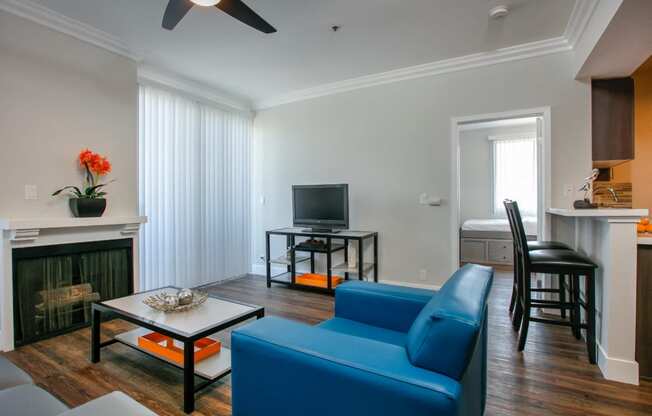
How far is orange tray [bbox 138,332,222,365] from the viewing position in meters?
2.04

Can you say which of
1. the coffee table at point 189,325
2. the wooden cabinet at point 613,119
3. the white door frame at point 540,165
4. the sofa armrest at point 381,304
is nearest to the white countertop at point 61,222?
the coffee table at point 189,325

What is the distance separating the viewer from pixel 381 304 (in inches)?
74.7

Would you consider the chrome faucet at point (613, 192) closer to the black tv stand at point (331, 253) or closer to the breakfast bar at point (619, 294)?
the breakfast bar at point (619, 294)

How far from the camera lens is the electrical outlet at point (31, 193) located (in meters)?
2.69

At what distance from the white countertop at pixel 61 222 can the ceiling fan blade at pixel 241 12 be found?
220 cm

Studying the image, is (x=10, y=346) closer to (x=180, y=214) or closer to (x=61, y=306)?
(x=61, y=306)

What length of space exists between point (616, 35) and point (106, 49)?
14.1 feet

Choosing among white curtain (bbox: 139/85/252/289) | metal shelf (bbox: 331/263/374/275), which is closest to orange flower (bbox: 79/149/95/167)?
white curtain (bbox: 139/85/252/289)

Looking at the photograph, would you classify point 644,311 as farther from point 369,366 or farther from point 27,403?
point 27,403

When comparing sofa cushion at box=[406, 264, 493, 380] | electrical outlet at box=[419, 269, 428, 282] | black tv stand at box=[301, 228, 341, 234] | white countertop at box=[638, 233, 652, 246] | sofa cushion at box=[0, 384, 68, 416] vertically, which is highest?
white countertop at box=[638, 233, 652, 246]

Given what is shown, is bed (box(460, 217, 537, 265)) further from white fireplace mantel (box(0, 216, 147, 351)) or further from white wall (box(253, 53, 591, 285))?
A: white fireplace mantel (box(0, 216, 147, 351))

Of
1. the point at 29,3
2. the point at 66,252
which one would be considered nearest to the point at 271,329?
the point at 66,252

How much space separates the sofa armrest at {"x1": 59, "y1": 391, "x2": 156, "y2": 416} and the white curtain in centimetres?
299

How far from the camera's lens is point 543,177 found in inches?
129
